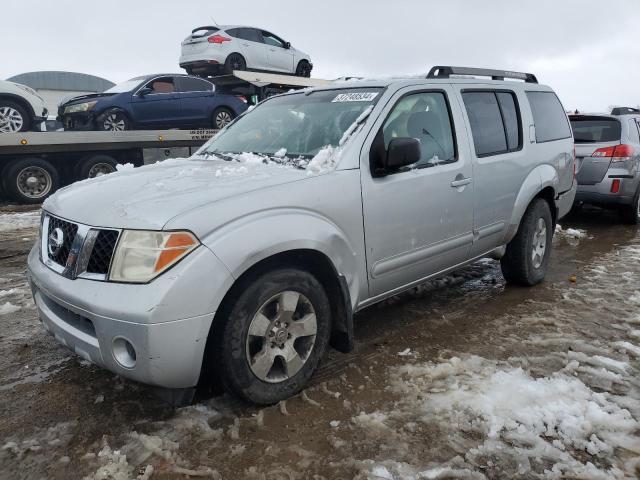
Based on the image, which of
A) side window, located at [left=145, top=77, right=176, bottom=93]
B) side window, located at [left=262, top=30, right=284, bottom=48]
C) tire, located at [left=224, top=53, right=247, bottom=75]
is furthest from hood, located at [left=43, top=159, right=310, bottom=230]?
side window, located at [left=262, top=30, right=284, bottom=48]

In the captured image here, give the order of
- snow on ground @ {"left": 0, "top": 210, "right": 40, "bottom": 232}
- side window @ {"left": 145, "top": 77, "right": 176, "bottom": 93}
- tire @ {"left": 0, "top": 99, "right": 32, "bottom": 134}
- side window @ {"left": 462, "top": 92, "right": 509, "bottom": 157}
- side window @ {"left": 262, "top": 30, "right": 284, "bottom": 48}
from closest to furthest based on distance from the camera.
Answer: side window @ {"left": 462, "top": 92, "right": 509, "bottom": 157} < snow on ground @ {"left": 0, "top": 210, "right": 40, "bottom": 232} < tire @ {"left": 0, "top": 99, "right": 32, "bottom": 134} < side window @ {"left": 145, "top": 77, "right": 176, "bottom": 93} < side window @ {"left": 262, "top": 30, "right": 284, "bottom": 48}

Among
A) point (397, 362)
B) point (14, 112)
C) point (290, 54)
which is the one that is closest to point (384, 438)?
point (397, 362)

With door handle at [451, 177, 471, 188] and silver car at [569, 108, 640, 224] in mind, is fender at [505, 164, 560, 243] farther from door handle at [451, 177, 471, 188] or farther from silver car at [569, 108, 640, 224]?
silver car at [569, 108, 640, 224]

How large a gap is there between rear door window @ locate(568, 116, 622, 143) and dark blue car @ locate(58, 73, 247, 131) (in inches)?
293

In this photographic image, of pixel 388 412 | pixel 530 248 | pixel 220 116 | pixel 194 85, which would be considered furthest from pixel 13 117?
pixel 388 412

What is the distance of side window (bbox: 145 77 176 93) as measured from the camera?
1067 cm

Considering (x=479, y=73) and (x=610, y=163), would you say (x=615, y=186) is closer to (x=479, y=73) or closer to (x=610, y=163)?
(x=610, y=163)

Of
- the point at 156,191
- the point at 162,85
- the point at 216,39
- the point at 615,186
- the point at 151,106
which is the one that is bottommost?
the point at 615,186

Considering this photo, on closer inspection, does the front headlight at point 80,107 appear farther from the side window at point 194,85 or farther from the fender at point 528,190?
the fender at point 528,190

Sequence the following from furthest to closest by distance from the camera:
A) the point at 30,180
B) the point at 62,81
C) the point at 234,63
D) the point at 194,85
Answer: the point at 62,81 → the point at 234,63 → the point at 194,85 → the point at 30,180

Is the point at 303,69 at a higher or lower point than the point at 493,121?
higher

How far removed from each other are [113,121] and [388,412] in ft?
31.6

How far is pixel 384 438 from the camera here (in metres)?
2.45

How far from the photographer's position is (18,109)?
9.32 m
